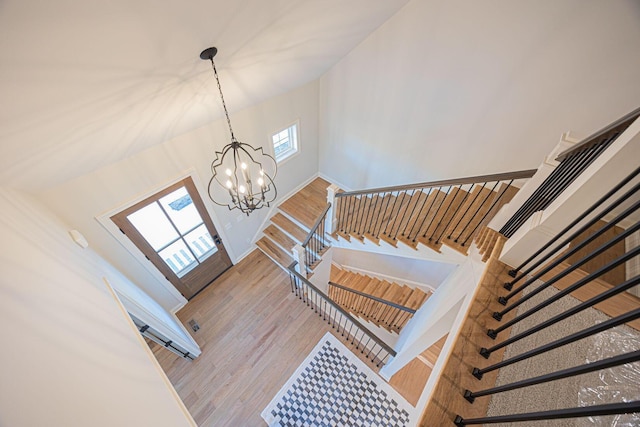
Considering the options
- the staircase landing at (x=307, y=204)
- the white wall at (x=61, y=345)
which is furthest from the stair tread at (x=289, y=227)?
the white wall at (x=61, y=345)

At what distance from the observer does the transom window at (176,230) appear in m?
3.51

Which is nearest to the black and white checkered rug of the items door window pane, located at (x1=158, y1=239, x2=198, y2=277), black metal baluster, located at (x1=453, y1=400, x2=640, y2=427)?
door window pane, located at (x1=158, y1=239, x2=198, y2=277)

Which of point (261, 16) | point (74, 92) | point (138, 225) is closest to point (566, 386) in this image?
point (261, 16)

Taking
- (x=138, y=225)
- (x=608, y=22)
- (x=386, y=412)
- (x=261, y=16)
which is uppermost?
(x=608, y=22)

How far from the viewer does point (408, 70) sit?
12.0ft

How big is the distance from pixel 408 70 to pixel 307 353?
4691 mm

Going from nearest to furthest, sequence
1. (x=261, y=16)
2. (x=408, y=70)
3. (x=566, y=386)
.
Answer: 1. (x=566, y=386)
2. (x=261, y=16)
3. (x=408, y=70)

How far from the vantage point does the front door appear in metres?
3.40

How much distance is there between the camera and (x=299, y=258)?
166 inches

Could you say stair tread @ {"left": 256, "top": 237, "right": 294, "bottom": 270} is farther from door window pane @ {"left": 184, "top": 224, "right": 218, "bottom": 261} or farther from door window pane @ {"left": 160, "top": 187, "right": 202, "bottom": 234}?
door window pane @ {"left": 160, "top": 187, "right": 202, "bottom": 234}

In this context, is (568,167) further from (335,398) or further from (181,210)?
(181,210)

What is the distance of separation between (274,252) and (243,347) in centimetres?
182

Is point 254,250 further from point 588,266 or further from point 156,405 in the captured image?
point 588,266

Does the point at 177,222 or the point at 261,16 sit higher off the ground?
the point at 261,16
